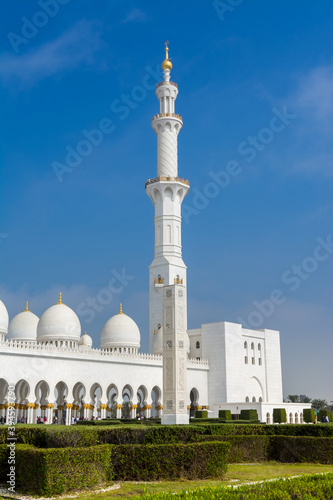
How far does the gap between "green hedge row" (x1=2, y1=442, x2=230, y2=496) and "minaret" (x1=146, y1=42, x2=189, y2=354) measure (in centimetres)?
2888

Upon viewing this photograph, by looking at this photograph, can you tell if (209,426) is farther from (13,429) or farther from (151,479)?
(13,429)

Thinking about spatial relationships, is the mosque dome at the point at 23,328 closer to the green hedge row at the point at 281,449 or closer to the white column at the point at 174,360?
the white column at the point at 174,360

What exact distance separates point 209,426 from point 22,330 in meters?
25.9

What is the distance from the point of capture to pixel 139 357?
1481 inches

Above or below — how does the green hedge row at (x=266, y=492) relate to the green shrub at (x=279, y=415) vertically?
above

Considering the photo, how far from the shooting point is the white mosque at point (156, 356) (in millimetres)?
33750

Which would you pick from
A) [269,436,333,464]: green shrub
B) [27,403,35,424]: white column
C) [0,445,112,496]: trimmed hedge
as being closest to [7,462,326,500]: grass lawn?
[0,445,112,496]: trimmed hedge

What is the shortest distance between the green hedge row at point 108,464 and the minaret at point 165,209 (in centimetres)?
2888

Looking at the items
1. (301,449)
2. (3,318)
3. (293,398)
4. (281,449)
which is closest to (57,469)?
(281,449)

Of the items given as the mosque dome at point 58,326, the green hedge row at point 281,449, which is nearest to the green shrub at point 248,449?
the green hedge row at point 281,449

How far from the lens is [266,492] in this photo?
6.95 metres

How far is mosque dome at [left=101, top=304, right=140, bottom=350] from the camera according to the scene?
39.2 meters

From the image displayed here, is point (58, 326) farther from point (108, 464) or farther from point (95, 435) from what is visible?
point (108, 464)

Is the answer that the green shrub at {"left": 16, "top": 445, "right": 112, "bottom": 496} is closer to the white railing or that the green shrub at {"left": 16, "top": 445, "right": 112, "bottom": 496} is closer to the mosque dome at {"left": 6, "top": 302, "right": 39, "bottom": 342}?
the white railing
